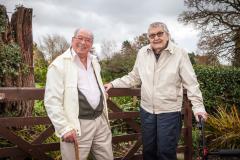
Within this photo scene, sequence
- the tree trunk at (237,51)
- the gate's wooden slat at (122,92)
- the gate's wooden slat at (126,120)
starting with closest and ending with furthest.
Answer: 1. the gate's wooden slat at (122,92)
2. the gate's wooden slat at (126,120)
3. the tree trunk at (237,51)

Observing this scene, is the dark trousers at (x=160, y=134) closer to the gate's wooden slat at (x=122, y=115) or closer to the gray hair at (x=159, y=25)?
the gate's wooden slat at (x=122, y=115)

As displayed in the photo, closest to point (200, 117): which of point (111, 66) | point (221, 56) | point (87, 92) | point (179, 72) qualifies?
point (179, 72)

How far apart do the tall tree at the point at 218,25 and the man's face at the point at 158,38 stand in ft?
79.6

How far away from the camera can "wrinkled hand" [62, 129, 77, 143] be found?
11.4 feet

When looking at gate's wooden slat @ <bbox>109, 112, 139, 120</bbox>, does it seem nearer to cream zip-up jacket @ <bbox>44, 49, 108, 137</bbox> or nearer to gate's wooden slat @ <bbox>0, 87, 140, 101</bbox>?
gate's wooden slat @ <bbox>0, 87, 140, 101</bbox>

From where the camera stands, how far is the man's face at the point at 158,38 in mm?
4125

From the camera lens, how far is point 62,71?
360 centimetres

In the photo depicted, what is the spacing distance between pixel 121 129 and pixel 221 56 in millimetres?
22058

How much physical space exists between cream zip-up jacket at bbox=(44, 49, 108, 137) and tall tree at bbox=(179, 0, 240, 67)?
25.1 m

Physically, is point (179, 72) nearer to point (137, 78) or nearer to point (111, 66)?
point (137, 78)

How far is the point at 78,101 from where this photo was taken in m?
3.60

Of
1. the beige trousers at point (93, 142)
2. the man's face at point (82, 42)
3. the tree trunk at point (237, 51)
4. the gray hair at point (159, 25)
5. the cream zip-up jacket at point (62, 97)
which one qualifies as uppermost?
the tree trunk at point (237, 51)

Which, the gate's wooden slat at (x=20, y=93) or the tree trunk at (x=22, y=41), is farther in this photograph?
the tree trunk at (x=22, y=41)

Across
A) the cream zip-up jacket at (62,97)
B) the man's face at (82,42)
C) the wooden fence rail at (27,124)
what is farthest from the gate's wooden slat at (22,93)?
the man's face at (82,42)
